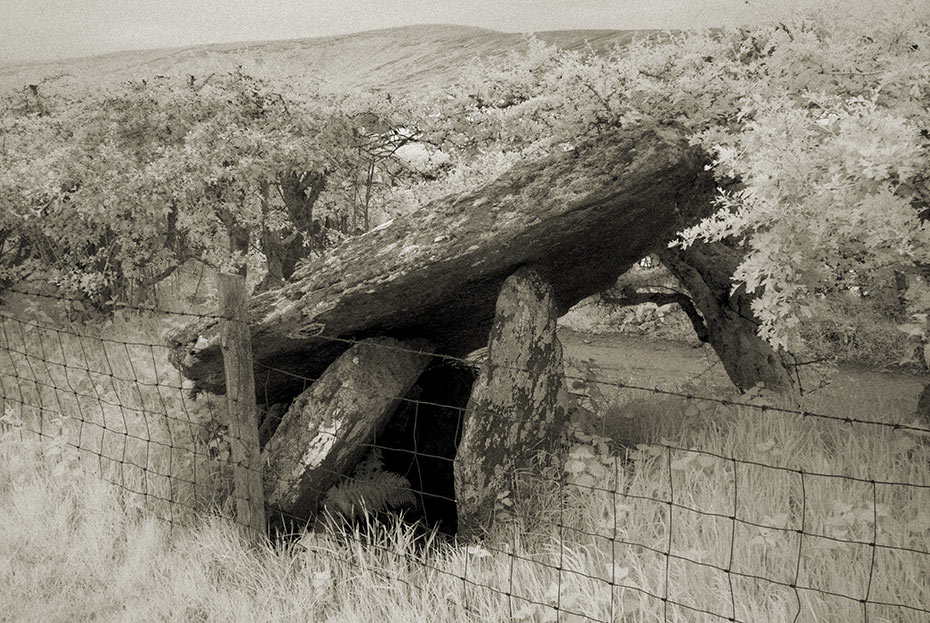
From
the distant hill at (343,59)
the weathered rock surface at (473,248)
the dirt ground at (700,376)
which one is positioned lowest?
the dirt ground at (700,376)

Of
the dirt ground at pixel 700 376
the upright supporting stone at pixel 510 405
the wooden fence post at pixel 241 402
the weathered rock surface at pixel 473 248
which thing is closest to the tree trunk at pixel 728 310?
the dirt ground at pixel 700 376

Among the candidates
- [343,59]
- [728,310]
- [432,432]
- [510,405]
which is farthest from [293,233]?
[510,405]

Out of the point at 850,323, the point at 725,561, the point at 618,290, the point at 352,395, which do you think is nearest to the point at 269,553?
the point at 352,395

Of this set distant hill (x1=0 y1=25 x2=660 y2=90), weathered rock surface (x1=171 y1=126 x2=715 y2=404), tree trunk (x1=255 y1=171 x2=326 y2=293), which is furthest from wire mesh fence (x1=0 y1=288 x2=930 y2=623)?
distant hill (x1=0 y1=25 x2=660 y2=90)

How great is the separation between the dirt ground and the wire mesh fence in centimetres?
48

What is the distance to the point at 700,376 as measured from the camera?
325 inches

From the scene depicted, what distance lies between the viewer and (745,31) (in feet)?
25.9

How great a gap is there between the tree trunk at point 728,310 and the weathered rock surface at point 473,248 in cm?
195

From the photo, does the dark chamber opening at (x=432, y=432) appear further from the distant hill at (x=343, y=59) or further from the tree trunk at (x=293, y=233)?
the distant hill at (x=343, y=59)

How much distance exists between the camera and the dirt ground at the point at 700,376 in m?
6.60

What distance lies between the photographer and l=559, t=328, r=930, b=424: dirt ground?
→ 6598mm

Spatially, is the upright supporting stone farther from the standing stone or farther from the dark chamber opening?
the dark chamber opening

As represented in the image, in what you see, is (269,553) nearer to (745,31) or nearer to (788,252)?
(788,252)

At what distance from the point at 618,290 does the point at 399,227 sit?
4.43m
